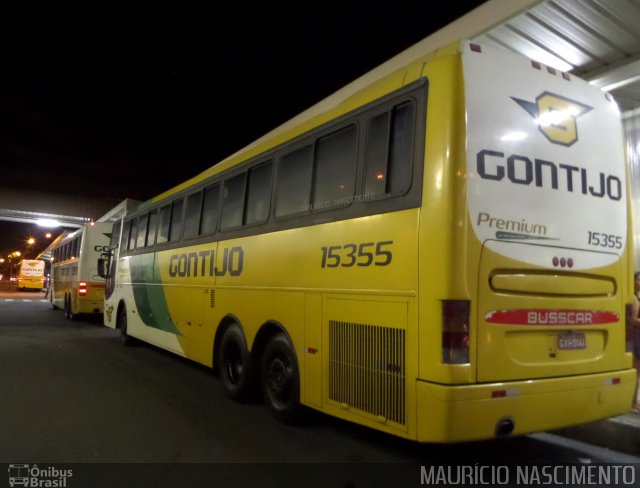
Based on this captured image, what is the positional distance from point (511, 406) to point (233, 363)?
12.9ft

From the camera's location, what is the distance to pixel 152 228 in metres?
10.1

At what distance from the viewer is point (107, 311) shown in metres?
12.9

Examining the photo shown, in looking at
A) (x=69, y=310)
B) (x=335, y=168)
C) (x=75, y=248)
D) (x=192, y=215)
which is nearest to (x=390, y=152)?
(x=335, y=168)

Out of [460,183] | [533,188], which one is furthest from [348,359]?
[533,188]

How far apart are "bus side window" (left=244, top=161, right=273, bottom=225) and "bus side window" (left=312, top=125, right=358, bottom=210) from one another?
1055mm

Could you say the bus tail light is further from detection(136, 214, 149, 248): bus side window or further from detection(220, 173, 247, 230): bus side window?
detection(136, 214, 149, 248): bus side window

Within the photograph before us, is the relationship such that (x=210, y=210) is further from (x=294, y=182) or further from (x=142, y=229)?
(x=142, y=229)

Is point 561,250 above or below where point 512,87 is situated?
below

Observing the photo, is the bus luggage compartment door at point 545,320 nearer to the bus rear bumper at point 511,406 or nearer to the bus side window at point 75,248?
the bus rear bumper at point 511,406

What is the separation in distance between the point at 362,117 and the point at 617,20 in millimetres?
3825

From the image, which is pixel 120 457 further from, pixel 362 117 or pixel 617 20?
pixel 617 20

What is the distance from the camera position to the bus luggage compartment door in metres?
3.72

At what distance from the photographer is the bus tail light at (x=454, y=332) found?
11.8ft

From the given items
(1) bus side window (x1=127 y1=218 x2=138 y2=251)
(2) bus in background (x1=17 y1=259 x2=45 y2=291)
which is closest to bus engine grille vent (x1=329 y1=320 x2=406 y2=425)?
(1) bus side window (x1=127 y1=218 x2=138 y2=251)
